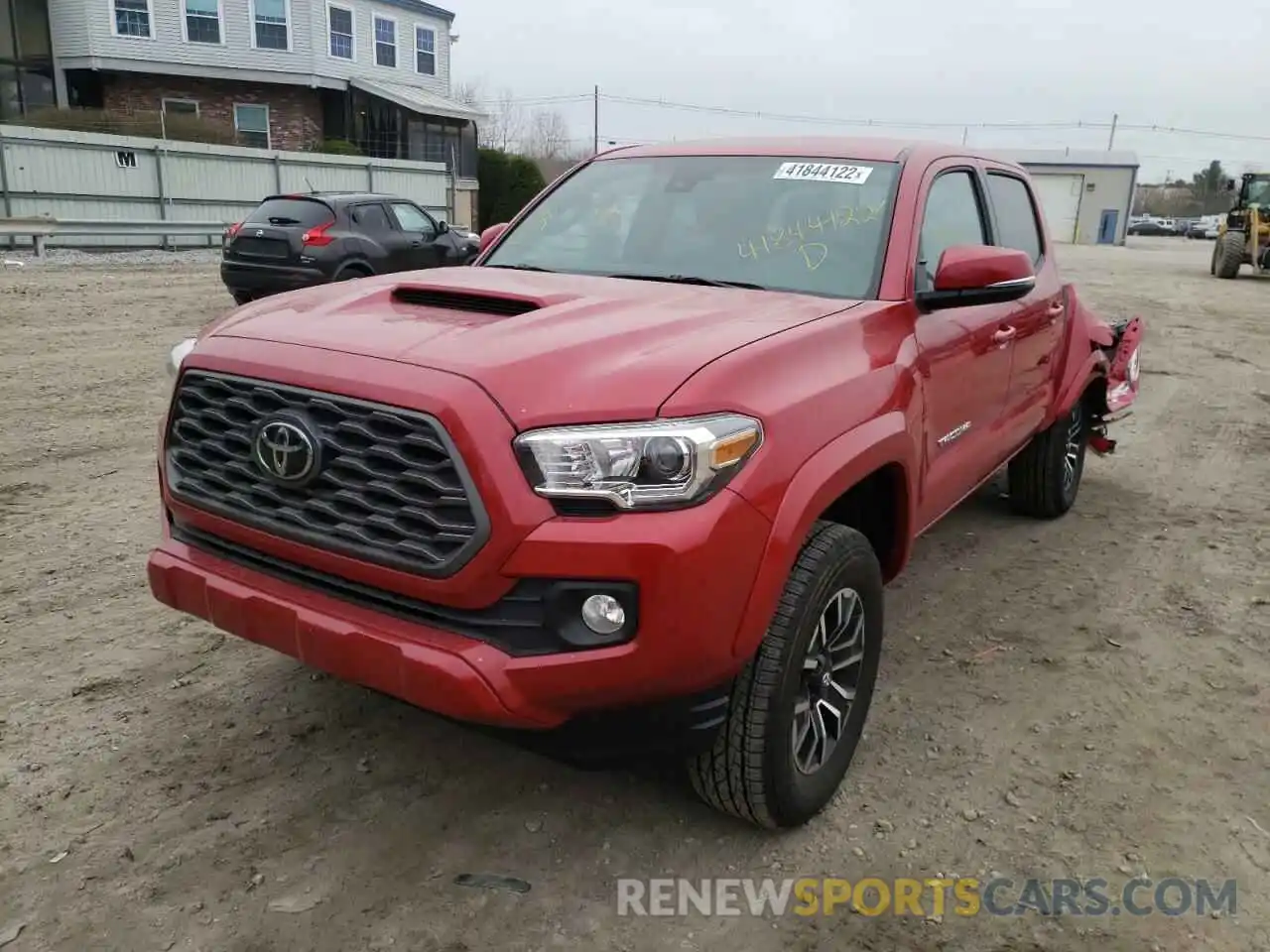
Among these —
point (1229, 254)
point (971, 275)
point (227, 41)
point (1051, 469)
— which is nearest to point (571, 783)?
point (971, 275)

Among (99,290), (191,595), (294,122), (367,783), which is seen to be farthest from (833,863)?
(294,122)

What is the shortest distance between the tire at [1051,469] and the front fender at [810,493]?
2.68 m

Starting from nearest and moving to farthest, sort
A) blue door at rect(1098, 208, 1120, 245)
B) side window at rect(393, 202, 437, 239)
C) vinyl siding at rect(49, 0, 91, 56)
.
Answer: side window at rect(393, 202, 437, 239) < vinyl siding at rect(49, 0, 91, 56) < blue door at rect(1098, 208, 1120, 245)

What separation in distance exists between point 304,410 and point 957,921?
81.3 inches

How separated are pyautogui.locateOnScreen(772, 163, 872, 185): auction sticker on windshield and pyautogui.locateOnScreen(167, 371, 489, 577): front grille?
2.04 metres

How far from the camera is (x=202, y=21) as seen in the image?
2912cm

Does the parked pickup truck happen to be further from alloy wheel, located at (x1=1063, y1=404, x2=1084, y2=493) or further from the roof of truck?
alloy wheel, located at (x1=1063, y1=404, x2=1084, y2=493)

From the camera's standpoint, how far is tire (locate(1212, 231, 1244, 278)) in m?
24.5

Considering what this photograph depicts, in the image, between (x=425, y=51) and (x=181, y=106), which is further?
(x=425, y=51)

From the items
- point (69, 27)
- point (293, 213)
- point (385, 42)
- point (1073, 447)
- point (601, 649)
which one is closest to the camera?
point (601, 649)

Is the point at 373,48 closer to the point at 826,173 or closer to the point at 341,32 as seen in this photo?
the point at 341,32

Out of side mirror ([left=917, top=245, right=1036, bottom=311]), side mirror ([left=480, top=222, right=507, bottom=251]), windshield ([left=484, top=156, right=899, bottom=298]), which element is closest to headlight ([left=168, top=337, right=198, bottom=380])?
windshield ([left=484, top=156, right=899, bottom=298])

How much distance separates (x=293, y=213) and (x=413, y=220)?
1.94 m

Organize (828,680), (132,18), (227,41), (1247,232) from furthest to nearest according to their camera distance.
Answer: (227,41) < (132,18) < (1247,232) < (828,680)
